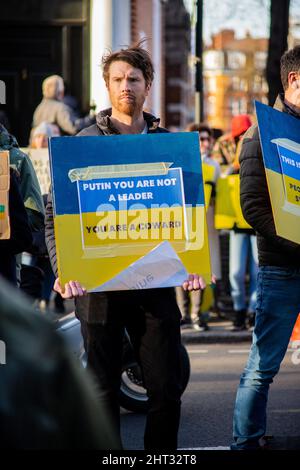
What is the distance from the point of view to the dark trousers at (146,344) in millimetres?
4293

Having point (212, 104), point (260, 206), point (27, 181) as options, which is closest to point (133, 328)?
point (260, 206)

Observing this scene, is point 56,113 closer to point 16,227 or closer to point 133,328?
point 16,227

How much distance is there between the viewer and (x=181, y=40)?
2591 inches

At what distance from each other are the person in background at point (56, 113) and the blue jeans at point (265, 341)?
8830 mm

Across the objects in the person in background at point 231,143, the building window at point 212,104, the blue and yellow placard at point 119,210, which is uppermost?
the blue and yellow placard at point 119,210

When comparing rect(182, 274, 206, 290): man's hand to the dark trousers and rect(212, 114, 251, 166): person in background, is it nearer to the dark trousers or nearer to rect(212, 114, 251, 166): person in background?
the dark trousers

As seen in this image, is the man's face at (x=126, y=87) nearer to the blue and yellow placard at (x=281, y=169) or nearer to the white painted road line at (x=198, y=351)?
the blue and yellow placard at (x=281, y=169)

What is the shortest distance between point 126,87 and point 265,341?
4.03 ft

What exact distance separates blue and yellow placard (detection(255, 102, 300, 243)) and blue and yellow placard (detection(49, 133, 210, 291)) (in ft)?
1.43

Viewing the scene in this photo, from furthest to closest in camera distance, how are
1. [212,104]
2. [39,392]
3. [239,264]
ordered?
1. [212,104]
2. [239,264]
3. [39,392]

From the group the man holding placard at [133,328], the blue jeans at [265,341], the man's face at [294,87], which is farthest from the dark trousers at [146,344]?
the man's face at [294,87]

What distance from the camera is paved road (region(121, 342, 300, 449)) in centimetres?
625

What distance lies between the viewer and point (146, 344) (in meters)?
4.31
